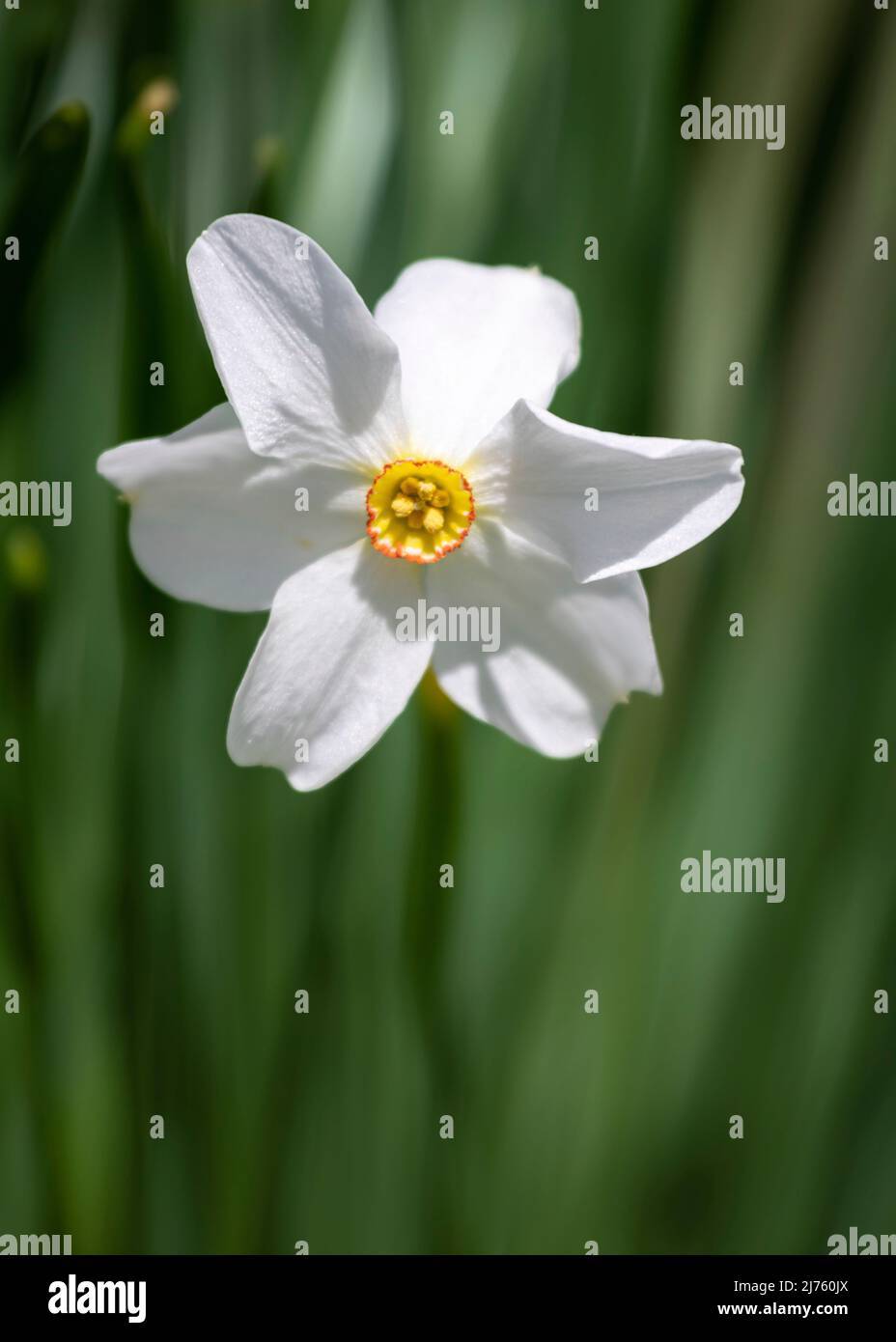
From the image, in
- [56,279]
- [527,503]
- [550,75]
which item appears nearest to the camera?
[527,503]

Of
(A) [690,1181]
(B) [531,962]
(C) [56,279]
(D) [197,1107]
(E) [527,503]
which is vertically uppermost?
(C) [56,279]

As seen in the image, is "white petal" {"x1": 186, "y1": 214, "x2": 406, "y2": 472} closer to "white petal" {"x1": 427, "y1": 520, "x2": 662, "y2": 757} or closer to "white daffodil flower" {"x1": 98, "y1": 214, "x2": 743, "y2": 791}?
"white daffodil flower" {"x1": 98, "y1": 214, "x2": 743, "y2": 791}

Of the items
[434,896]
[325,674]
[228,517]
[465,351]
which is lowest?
[434,896]

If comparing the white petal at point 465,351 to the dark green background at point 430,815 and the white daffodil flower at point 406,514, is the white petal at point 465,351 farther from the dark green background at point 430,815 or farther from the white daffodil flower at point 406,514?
the dark green background at point 430,815

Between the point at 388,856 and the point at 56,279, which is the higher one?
the point at 56,279

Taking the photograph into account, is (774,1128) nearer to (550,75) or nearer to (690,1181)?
(690,1181)

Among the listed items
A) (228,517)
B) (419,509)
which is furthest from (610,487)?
(228,517)

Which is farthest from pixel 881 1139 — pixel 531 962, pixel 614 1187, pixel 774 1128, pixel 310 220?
pixel 310 220

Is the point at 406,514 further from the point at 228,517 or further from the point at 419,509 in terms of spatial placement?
the point at 228,517

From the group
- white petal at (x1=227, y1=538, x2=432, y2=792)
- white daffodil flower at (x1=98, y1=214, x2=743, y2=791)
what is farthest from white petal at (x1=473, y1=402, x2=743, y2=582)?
white petal at (x1=227, y1=538, x2=432, y2=792)
